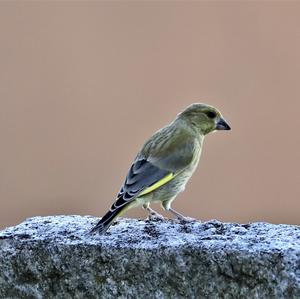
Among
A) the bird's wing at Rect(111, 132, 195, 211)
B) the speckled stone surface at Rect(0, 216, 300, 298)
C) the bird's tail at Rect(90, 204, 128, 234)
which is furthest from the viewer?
the bird's wing at Rect(111, 132, 195, 211)

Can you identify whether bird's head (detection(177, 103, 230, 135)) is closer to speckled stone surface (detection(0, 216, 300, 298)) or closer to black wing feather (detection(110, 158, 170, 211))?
black wing feather (detection(110, 158, 170, 211))

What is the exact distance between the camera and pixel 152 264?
2137mm

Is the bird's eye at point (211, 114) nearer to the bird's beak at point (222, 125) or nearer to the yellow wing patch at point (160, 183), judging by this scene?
the bird's beak at point (222, 125)

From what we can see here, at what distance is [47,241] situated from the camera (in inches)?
89.4

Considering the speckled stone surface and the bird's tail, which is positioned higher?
the bird's tail

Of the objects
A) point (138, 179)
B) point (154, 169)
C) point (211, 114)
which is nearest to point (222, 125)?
point (211, 114)

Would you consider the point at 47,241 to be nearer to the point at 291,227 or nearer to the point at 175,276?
the point at 175,276

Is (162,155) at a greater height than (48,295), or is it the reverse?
(162,155)

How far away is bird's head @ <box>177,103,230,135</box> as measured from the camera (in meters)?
3.69

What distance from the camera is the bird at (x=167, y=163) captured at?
2975 mm

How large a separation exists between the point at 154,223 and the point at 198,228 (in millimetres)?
188

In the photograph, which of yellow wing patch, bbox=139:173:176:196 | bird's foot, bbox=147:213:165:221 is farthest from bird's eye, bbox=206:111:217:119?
bird's foot, bbox=147:213:165:221

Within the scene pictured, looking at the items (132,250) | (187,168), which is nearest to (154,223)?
(132,250)

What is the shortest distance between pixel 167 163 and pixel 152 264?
1228 mm
